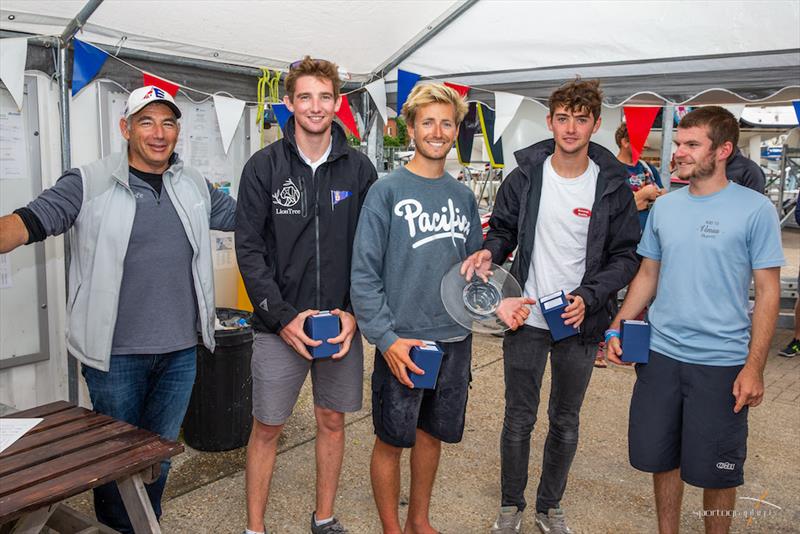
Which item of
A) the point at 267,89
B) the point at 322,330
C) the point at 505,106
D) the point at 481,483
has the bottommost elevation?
the point at 481,483

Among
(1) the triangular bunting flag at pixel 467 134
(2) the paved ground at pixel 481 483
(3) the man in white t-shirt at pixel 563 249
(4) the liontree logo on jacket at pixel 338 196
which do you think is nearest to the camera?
(4) the liontree logo on jacket at pixel 338 196

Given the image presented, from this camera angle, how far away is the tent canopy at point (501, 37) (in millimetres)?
3582

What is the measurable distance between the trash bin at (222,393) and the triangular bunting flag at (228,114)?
1318 mm

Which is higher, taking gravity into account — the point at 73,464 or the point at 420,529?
the point at 73,464

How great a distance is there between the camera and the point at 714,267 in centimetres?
242

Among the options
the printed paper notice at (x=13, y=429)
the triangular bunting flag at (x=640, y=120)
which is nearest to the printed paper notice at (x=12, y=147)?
the printed paper notice at (x=13, y=429)

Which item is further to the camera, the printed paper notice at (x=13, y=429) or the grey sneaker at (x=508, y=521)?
the grey sneaker at (x=508, y=521)

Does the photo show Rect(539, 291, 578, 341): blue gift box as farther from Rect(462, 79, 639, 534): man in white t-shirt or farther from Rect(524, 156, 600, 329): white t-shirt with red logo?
Rect(524, 156, 600, 329): white t-shirt with red logo

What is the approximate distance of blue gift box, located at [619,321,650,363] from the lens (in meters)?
2.53

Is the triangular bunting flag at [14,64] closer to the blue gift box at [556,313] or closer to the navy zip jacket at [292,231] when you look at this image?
the navy zip jacket at [292,231]

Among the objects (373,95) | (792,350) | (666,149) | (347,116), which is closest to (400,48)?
(373,95)

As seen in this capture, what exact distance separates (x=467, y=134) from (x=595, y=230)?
9.25 feet

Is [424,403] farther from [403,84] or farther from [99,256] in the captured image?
[403,84]

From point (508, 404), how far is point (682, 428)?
73 cm
